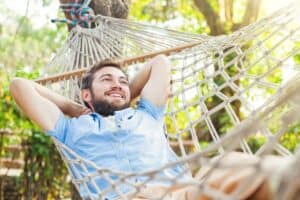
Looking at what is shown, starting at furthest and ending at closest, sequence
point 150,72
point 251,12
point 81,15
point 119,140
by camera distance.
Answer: point 251,12
point 81,15
point 150,72
point 119,140

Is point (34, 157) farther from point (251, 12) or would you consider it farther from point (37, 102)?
point (251, 12)

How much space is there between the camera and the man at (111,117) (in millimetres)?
1751

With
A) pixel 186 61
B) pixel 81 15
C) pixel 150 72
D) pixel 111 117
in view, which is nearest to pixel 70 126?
pixel 111 117

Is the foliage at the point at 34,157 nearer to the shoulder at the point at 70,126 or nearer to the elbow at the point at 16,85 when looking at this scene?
the elbow at the point at 16,85

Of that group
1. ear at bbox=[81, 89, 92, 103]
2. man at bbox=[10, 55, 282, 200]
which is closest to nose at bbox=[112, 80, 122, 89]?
man at bbox=[10, 55, 282, 200]

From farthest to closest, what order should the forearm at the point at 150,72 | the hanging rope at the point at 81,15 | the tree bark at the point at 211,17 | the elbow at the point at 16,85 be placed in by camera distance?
1. the tree bark at the point at 211,17
2. the hanging rope at the point at 81,15
3. the forearm at the point at 150,72
4. the elbow at the point at 16,85

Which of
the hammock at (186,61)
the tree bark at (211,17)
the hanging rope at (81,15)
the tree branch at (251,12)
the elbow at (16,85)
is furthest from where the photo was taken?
the tree bark at (211,17)

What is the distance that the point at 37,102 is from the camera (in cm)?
180

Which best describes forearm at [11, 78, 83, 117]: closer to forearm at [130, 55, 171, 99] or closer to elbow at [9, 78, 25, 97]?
elbow at [9, 78, 25, 97]

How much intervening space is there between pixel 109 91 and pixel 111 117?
10 cm

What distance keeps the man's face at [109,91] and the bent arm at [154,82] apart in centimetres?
7

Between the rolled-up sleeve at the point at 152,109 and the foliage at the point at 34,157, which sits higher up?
the rolled-up sleeve at the point at 152,109

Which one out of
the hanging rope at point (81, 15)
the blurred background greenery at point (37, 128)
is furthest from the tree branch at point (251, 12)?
the hanging rope at point (81, 15)

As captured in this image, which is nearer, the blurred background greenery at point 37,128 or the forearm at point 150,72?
the forearm at point 150,72
